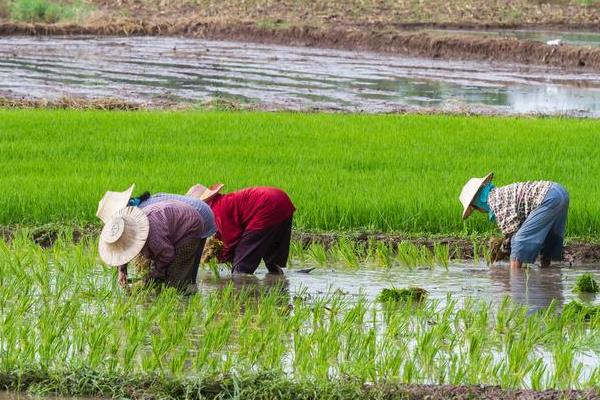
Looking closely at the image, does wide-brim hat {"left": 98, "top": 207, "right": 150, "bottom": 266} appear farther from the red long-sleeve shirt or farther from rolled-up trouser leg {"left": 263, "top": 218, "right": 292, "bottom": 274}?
rolled-up trouser leg {"left": 263, "top": 218, "right": 292, "bottom": 274}

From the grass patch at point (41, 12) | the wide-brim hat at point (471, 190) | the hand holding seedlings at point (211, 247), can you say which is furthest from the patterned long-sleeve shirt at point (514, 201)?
the grass patch at point (41, 12)

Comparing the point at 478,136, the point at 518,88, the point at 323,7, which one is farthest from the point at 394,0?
the point at 478,136

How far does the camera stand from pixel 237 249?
6.90m

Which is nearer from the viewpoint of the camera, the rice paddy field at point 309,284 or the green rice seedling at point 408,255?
the rice paddy field at point 309,284

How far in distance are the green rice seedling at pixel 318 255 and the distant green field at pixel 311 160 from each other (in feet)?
1.93

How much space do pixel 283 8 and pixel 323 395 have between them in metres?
24.4

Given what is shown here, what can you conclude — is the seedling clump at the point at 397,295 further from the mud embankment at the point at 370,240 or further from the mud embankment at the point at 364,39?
the mud embankment at the point at 364,39

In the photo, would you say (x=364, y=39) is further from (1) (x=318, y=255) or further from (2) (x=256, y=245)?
(2) (x=256, y=245)

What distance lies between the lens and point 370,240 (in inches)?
300

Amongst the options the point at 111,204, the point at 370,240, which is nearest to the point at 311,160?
the point at 370,240

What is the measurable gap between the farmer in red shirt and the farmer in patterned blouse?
3.56 feet

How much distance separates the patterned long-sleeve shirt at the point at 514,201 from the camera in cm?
701

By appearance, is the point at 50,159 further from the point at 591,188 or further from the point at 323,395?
the point at 323,395

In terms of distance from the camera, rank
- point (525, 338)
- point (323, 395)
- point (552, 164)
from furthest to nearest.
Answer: point (552, 164)
point (525, 338)
point (323, 395)
